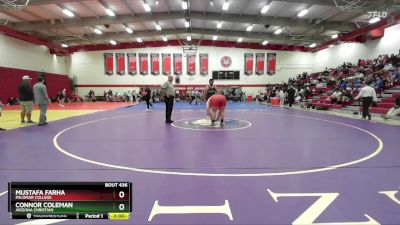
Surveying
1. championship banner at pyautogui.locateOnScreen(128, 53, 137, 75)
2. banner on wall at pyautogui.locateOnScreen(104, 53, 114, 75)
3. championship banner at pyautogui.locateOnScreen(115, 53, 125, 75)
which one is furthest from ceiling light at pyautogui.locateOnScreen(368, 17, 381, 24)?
banner on wall at pyautogui.locateOnScreen(104, 53, 114, 75)

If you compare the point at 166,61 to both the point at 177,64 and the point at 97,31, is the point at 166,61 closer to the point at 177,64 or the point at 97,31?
the point at 177,64

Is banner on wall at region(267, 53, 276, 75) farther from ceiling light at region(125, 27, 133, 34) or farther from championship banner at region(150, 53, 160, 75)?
ceiling light at region(125, 27, 133, 34)

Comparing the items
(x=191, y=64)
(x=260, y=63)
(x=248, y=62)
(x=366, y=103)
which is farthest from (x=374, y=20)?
(x=191, y=64)

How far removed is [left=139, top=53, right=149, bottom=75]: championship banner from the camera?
33.5 meters

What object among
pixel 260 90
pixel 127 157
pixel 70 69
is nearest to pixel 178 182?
pixel 127 157

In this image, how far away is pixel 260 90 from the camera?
113ft

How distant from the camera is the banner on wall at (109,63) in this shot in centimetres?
3344

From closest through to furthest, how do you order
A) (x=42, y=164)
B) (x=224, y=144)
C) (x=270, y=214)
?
(x=270, y=214) → (x=42, y=164) → (x=224, y=144)

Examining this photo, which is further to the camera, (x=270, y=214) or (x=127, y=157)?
(x=127, y=157)

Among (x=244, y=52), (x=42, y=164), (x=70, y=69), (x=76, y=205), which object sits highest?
(x=244, y=52)

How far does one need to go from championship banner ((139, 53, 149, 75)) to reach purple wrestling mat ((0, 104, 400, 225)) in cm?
2719

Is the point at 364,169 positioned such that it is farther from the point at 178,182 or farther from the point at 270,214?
the point at 178,182

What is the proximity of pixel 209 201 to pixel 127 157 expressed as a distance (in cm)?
243
